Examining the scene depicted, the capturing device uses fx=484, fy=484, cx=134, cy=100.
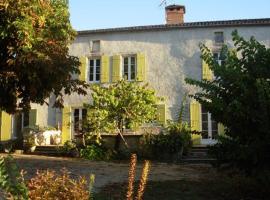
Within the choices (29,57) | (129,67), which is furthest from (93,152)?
(29,57)

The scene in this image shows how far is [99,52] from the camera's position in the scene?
24250mm

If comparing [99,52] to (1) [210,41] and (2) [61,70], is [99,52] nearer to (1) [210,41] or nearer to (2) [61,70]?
(1) [210,41]

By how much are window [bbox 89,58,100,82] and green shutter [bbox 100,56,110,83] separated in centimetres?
39

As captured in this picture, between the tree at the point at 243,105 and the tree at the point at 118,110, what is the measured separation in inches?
383

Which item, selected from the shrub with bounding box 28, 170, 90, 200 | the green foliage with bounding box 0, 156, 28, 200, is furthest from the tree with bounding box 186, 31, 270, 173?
the green foliage with bounding box 0, 156, 28, 200

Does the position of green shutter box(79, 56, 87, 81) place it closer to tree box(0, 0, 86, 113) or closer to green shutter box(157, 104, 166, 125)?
green shutter box(157, 104, 166, 125)

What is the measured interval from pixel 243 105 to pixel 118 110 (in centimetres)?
1103

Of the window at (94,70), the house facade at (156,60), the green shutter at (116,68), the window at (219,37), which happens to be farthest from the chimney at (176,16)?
the window at (94,70)

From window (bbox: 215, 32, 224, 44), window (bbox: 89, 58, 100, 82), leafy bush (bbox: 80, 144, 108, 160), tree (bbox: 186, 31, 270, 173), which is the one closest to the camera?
tree (bbox: 186, 31, 270, 173)

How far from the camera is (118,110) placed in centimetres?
1888

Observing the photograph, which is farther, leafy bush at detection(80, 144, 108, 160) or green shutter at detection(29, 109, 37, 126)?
green shutter at detection(29, 109, 37, 126)

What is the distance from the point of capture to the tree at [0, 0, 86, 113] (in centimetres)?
1206

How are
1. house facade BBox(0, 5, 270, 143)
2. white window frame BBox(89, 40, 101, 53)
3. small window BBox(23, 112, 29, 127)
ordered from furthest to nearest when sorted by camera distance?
small window BBox(23, 112, 29, 127) < white window frame BBox(89, 40, 101, 53) < house facade BBox(0, 5, 270, 143)

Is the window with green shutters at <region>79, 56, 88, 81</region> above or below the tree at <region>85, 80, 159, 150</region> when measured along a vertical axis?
above
